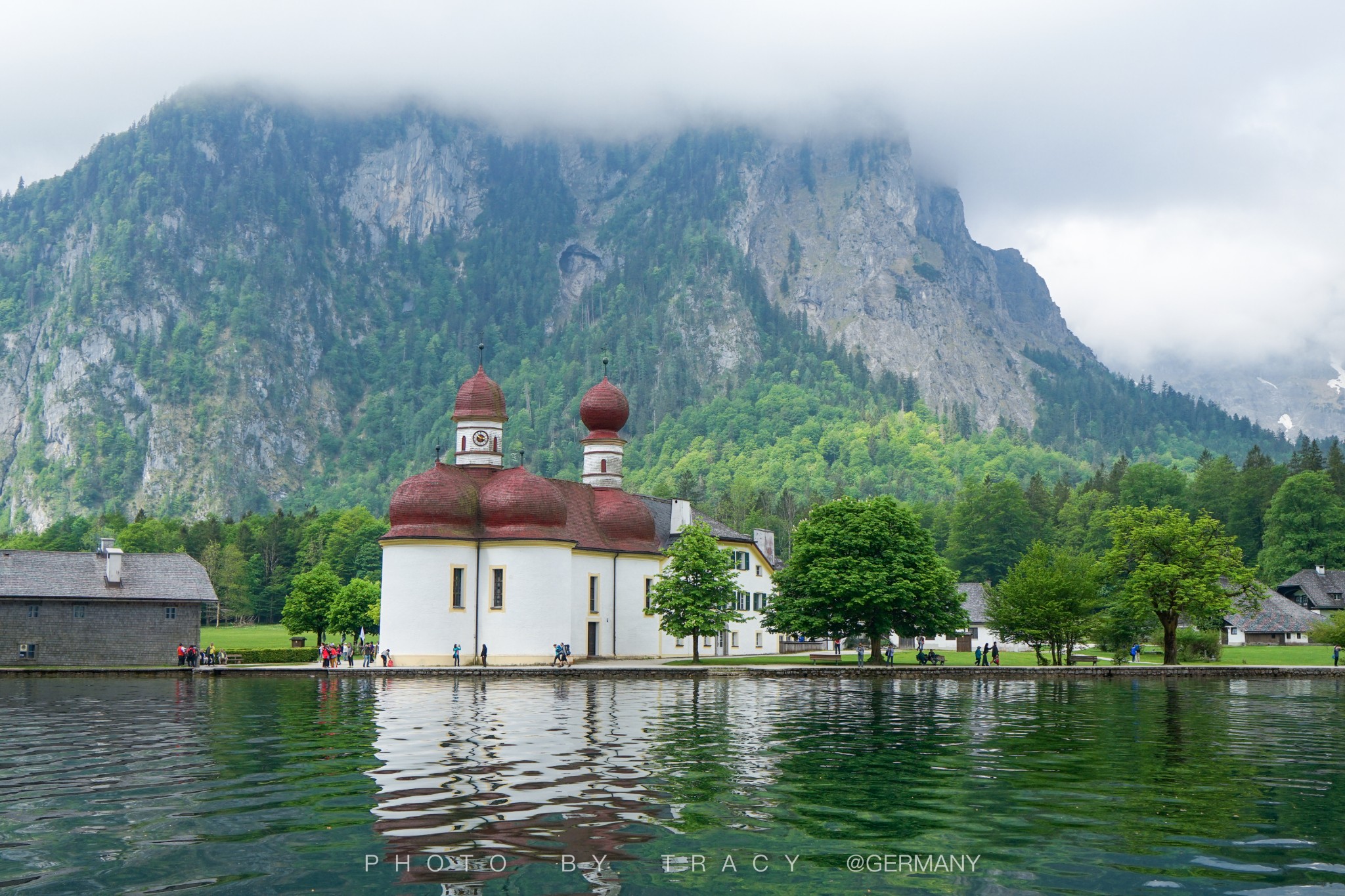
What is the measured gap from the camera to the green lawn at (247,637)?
10748cm

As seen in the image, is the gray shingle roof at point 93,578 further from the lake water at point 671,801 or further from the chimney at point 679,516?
the lake water at point 671,801

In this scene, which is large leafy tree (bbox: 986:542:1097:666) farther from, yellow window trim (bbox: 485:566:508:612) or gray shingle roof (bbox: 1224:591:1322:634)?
gray shingle roof (bbox: 1224:591:1322:634)

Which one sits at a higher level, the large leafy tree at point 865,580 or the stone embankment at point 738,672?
the large leafy tree at point 865,580

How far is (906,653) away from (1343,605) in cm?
4651

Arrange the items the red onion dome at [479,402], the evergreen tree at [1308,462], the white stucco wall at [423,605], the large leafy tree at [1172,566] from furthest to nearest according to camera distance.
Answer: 1. the evergreen tree at [1308,462]
2. the red onion dome at [479,402]
3. the white stucco wall at [423,605]
4. the large leafy tree at [1172,566]

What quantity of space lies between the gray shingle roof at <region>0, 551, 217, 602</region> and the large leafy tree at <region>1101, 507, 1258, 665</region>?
191ft

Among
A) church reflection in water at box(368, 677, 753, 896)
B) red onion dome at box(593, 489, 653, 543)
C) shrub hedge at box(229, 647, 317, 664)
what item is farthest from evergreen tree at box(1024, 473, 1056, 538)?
church reflection in water at box(368, 677, 753, 896)

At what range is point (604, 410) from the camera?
90.2 metres

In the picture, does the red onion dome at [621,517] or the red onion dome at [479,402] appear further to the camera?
the red onion dome at [621,517]

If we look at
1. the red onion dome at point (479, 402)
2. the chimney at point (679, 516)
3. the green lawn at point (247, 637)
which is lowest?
the green lawn at point (247, 637)

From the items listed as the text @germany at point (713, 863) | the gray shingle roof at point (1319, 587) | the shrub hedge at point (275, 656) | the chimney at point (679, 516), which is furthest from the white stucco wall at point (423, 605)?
the gray shingle roof at point (1319, 587)

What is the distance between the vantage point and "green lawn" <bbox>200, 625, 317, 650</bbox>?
353ft

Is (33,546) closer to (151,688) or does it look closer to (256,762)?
(151,688)

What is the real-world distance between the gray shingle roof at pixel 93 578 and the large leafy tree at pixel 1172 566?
5809 cm
